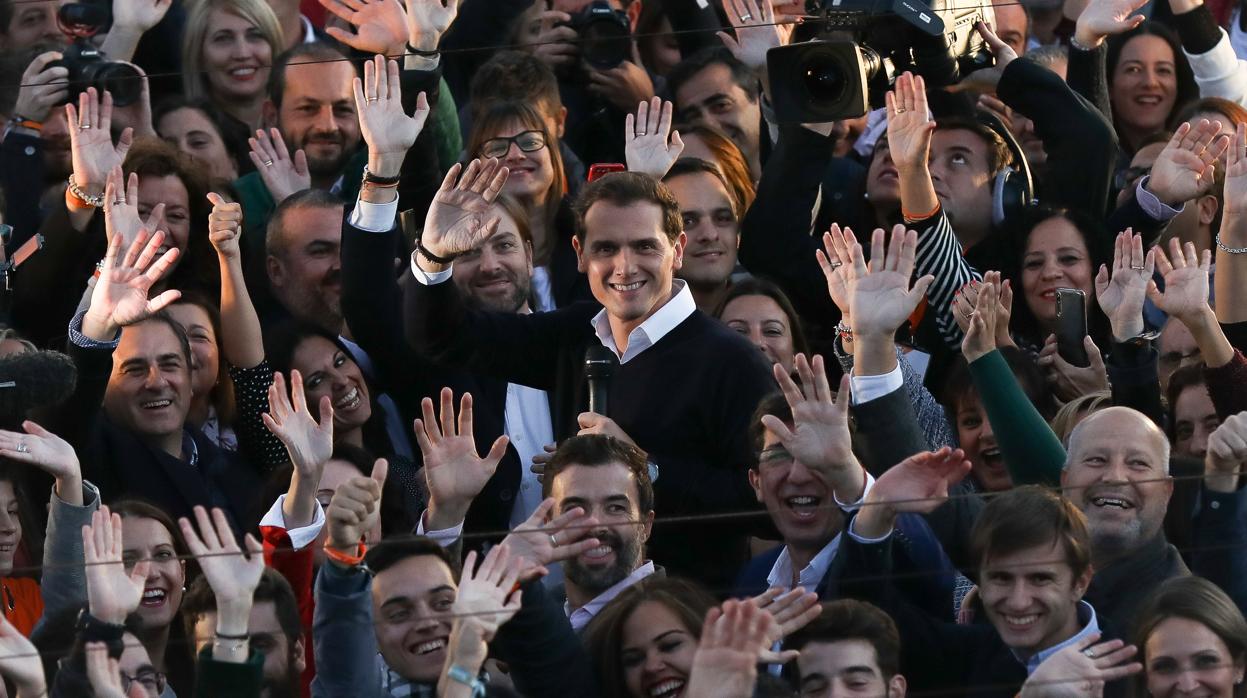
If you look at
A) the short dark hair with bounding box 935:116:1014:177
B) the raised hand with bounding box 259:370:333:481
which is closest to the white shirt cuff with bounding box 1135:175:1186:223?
the short dark hair with bounding box 935:116:1014:177

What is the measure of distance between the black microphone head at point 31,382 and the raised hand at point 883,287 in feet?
3.98

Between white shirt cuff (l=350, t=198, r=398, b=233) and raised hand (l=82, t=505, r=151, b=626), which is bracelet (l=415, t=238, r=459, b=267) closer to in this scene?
white shirt cuff (l=350, t=198, r=398, b=233)

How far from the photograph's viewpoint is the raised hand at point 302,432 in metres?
3.99

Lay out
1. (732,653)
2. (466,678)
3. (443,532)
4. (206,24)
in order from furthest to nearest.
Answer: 1. (206,24)
2. (443,532)
3. (466,678)
4. (732,653)

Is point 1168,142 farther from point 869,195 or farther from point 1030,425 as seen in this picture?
point 1030,425

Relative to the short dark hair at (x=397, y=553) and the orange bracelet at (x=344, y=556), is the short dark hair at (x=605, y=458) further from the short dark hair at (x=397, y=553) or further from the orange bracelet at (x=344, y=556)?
the orange bracelet at (x=344, y=556)

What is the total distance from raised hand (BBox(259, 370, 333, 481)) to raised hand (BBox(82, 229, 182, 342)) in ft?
1.27

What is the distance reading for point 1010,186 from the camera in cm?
496

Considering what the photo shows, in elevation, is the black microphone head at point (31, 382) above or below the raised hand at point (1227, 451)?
above

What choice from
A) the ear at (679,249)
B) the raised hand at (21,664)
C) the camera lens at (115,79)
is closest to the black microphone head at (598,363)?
the ear at (679,249)

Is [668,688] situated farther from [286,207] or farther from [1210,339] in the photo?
[286,207]

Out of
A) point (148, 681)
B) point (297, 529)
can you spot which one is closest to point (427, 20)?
point (297, 529)

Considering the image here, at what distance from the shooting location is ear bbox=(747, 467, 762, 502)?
13.0 feet

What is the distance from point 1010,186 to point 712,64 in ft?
2.25
